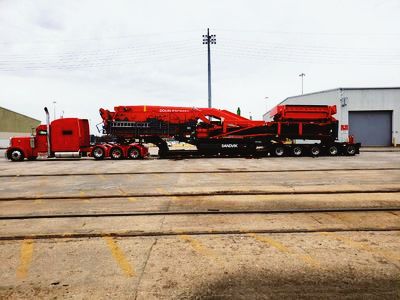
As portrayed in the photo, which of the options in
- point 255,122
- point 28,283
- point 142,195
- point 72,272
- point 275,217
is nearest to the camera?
point 28,283

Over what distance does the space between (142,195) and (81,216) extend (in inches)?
82.8

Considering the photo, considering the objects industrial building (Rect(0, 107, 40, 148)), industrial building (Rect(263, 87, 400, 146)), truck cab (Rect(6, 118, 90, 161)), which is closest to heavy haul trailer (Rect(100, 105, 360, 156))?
truck cab (Rect(6, 118, 90, 161))

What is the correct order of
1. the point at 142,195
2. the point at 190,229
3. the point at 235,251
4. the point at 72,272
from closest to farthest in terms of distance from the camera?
the point at 72,272 → the point at 235,251 → the point at 190,229 → the point at 142,195

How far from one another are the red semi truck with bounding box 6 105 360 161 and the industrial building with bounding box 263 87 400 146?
17541 millimetres

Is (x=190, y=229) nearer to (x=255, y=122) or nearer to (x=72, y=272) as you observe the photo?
(x=72, y=272)

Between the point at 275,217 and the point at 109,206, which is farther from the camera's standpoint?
the point at 109,206

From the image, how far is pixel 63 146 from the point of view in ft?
69.8

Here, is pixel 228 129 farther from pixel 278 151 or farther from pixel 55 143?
pixel 55 143

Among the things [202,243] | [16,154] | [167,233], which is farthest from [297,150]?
[202,243]

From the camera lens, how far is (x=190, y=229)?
557 cm

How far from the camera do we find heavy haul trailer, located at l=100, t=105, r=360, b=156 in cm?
2180

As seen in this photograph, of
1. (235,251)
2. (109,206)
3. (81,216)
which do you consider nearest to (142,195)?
(109,206)

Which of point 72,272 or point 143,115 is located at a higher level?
point 143,115

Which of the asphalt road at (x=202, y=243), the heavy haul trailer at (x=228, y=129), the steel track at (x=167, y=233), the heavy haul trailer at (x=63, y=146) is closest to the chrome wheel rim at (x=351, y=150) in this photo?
the heavy haul trailer at (x=228, y=129)
